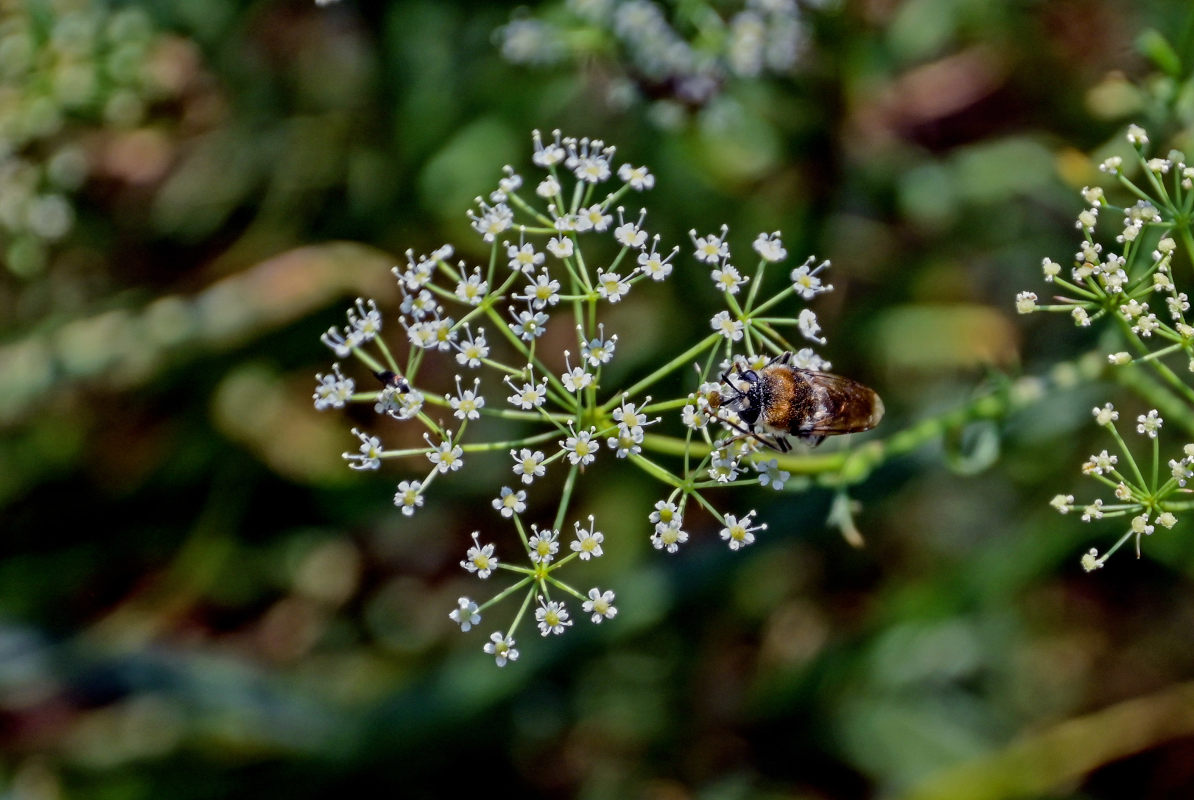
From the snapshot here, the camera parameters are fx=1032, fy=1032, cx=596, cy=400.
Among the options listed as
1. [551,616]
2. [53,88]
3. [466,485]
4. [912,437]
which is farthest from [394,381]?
[53,88]

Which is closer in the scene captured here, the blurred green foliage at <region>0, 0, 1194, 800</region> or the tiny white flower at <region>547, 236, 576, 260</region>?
the tiny white flower at <region>547, 236, 576, 260</region>

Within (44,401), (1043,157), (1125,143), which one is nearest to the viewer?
(1125,143)

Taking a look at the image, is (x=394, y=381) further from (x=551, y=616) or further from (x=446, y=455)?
(x=551, y=616)

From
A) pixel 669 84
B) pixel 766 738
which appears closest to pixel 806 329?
pixel 669 84

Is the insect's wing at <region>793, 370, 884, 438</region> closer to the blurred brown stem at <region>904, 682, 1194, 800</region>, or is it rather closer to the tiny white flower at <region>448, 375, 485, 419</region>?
the tiny white flower at <region>448, 375, 485, 419</region>

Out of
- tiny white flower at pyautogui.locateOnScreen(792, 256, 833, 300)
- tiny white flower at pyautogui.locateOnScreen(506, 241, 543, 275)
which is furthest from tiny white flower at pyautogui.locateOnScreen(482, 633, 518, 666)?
tiny white flower at pyautogui.locateOnScreen(792, 256, 833, 300)

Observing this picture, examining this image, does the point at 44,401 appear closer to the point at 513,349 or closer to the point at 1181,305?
the point at 513,349
